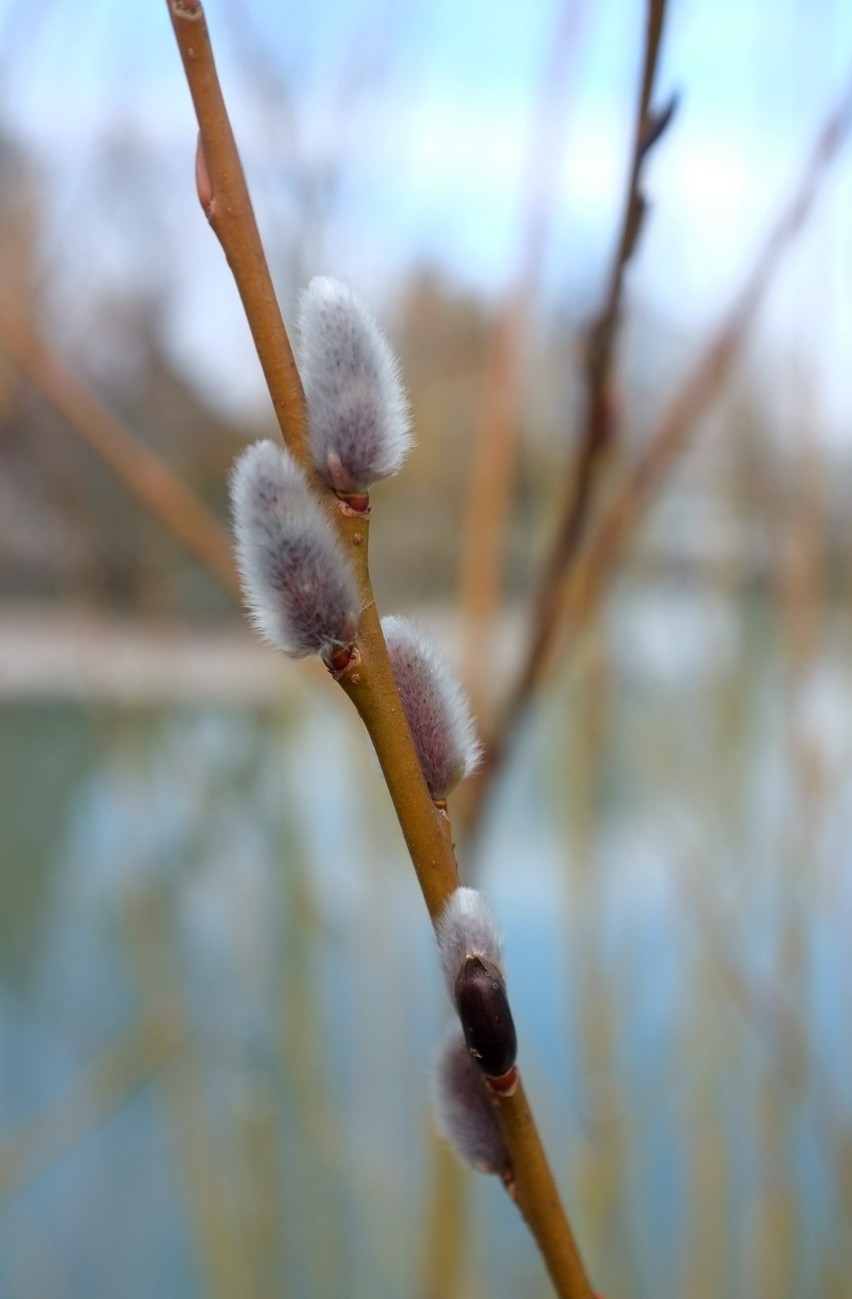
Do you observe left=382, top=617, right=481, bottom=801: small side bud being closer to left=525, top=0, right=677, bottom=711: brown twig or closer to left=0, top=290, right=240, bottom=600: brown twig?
left=525, top=0, right=677, bottom=711: brown twig

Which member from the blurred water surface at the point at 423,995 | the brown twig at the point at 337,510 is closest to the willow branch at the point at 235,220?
the brown twig at the point at 337,510

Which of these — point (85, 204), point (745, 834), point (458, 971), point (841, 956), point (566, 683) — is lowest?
point (458, 971)

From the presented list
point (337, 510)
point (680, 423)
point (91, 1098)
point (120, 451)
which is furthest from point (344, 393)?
point (91, 1098)

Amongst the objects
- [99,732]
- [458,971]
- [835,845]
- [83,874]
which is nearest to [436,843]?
[458,971]

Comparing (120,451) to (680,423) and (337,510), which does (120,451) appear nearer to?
(680,423)

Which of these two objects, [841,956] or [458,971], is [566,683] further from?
[458,971]

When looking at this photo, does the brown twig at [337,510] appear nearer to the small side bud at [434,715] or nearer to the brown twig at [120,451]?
the small side bud at [434,715]

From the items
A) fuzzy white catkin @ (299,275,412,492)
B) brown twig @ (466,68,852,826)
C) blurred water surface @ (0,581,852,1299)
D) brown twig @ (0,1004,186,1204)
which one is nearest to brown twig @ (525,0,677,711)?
brown twig @ (466,68,852,826)
